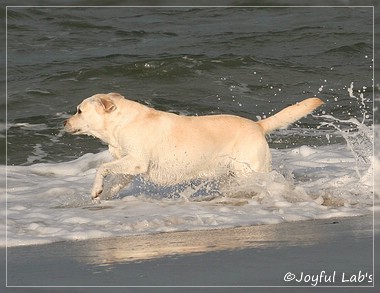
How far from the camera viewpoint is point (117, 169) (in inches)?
352

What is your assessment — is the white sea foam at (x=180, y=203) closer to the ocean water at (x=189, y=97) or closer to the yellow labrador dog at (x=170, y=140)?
the ocean water at (x=189, y=97)

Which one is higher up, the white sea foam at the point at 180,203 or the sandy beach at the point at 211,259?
the sandy beach at the point at 211,259

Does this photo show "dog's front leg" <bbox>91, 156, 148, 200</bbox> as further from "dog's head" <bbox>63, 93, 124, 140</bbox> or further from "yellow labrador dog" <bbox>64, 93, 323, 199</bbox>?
"dog's head" <bbox>63, 93, 124, 140</bbox>

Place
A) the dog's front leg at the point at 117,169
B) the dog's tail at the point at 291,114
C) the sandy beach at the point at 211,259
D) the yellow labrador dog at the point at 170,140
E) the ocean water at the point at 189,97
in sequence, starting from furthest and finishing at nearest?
the dog's tail at the point at 291,114 < the yellow labrador dog at the point at 170,140 < the dog's front leg at the point at 117,169 < the ocean water at the point at 189,97 < the sandy beach at the point at 211,259

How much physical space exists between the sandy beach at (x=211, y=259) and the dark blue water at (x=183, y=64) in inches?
209

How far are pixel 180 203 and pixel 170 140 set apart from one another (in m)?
0.56

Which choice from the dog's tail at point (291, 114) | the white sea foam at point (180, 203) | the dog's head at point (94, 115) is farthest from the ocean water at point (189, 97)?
the dog's head at point (94, 115)

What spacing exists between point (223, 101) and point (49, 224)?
791 centimetres

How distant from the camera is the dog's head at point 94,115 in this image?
8992 millimetres

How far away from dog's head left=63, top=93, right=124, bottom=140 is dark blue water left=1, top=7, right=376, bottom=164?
3.53 m

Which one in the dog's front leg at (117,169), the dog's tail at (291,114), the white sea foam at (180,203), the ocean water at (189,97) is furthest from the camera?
the dog's tail at (291,114)

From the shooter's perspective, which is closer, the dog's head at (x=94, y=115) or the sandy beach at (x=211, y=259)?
the sandy beach at (x=211, y=259)

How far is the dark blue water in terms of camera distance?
14898 mm

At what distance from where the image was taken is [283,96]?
16234 mm
